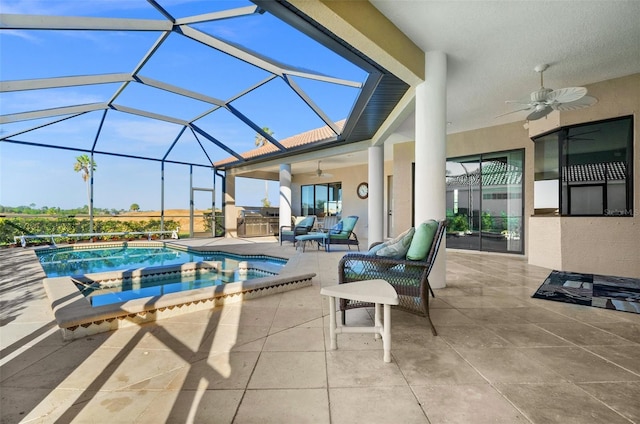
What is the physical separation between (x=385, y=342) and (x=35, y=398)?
1911 millimetres

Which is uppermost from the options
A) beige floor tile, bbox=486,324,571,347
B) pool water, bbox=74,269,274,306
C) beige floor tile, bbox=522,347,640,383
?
beige floor tile, bbox=522,347,640,383

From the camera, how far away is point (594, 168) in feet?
15.8

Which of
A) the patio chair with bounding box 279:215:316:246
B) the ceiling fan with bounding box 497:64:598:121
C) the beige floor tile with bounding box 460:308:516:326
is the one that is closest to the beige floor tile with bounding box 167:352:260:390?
the beige floor tile with bounding box 460:308:516:326

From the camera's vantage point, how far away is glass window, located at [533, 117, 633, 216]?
4.46 meters

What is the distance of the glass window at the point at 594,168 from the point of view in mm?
4465

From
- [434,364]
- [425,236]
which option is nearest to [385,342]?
→ [434,364]

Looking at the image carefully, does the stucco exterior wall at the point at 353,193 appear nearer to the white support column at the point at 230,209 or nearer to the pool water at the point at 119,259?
the white support column at the point at 230,209

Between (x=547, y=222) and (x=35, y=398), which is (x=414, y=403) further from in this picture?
(x=547, y=222)

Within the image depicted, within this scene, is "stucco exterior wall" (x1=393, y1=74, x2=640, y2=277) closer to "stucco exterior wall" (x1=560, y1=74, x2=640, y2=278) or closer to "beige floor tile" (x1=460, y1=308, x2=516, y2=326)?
"stucco exterior wall" (x1=560, y1=74, x2=640, y2=278)

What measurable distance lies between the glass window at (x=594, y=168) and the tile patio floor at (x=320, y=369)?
2773 mm

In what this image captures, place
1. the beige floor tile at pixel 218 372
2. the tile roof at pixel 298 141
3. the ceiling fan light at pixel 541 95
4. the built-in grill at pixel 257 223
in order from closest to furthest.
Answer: the beige floor tile at pixel 218 372, the ceiling fan light at pixel 541 95, the tile roof at pixel 298 141, the built-in grill at pixel 257 223

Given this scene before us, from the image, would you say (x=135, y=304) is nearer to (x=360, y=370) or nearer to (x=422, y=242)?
(x=360, y=370)

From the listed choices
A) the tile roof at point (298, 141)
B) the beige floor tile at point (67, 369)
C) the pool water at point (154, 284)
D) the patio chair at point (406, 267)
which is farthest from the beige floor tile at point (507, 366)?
the tile roof at point (298, 141)

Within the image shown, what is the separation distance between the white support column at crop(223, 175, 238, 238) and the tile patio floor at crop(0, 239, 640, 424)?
872 centimetres
